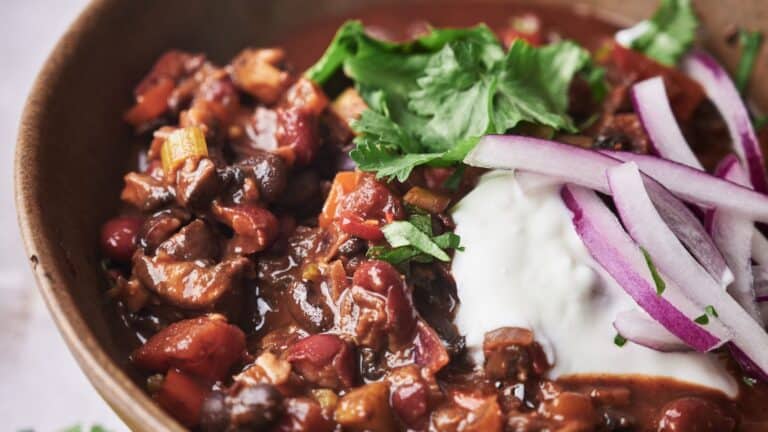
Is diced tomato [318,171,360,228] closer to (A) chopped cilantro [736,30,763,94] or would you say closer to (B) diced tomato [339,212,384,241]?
(B) diced tomato [339,212,384,241]

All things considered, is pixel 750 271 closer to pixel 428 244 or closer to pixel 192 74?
pixel 428 244

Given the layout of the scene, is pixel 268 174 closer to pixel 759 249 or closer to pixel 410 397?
pixel 410 397

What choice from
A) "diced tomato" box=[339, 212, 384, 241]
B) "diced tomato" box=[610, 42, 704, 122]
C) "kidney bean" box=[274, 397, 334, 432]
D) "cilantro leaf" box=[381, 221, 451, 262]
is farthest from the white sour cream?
"diced tomato" box=[610, 42, 704, 122]

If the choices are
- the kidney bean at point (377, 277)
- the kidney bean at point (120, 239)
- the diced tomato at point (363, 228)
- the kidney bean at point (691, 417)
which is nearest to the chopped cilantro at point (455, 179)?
the diced tomato at point (363, 228)

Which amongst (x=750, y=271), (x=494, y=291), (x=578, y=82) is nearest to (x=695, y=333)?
(x=750, y=271)

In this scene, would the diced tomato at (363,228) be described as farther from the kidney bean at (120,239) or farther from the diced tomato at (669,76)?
the diced tomato at (669,76)
